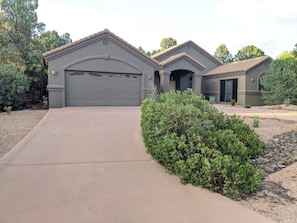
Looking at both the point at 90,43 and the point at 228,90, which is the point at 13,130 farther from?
the point at 228,90

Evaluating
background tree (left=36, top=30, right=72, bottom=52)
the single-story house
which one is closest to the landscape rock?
the single-story house

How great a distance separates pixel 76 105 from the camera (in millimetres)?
15539

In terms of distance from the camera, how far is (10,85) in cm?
1572

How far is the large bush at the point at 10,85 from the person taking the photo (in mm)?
15477

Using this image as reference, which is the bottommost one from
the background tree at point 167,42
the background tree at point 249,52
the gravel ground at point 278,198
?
the gravel ground at point 278,198

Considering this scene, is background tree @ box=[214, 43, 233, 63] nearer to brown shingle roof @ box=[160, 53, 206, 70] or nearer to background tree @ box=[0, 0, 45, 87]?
brown shingle roof @ box=[160, 53, 206, 70]

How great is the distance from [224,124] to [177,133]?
1795mm

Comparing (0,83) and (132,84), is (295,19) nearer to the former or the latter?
(132,84)

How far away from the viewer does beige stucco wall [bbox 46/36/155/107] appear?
14.9 m

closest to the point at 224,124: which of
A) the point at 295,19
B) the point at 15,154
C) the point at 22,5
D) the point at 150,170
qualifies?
the point at 150,170

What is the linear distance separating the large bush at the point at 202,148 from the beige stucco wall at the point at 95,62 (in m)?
9.31

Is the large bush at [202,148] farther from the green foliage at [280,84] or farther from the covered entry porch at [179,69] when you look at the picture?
A: the covered entry porch at [179,69]

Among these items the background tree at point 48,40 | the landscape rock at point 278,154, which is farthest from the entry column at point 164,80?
the landscape rock at point 278,154

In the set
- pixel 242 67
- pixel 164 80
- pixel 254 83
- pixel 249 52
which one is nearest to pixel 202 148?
pixel 164 80
